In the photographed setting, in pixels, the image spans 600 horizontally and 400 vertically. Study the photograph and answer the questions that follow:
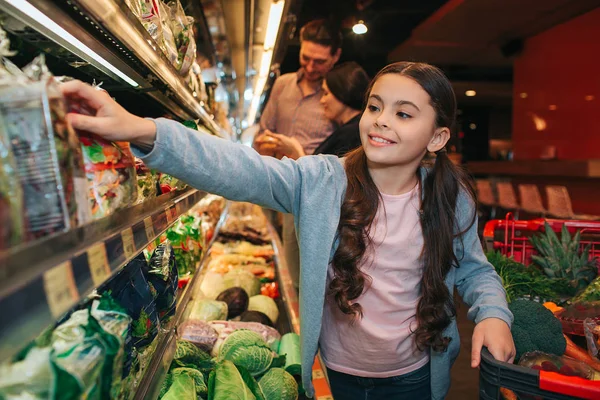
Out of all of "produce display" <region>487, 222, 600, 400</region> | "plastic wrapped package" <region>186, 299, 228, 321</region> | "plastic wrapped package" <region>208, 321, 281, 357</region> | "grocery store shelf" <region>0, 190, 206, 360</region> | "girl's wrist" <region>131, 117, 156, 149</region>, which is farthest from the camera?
"plastic wrapped package" <region>186, 299, 228, 321</region>

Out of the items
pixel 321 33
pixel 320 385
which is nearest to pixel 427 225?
pixel 320 385

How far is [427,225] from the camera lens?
1.51m

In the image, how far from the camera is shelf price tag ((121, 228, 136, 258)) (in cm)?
88

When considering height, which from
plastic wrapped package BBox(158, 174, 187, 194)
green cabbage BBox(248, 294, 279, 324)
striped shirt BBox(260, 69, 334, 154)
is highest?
striped shirt BBox(260, 69, 334, 154)

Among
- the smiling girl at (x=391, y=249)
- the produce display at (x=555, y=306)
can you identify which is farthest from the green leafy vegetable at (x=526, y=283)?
the smiling girl at (x=391, y=249)

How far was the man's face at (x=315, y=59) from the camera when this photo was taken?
2.96 m

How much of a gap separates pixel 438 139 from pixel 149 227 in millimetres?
893

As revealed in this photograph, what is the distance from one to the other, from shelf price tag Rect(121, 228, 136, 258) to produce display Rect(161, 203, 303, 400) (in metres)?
0.72

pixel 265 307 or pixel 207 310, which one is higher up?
pixel 207 310

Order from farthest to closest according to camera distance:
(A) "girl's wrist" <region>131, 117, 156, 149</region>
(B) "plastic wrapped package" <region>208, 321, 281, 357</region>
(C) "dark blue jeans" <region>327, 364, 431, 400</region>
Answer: (B) "plastic wrapped package" <region>208, 321, 281, 357</region> → (C) "dark blue jeans" <region>327, 364, 431, 400</region> → (A) "girl's wrist" <region>131, 117, 156, 149</region>

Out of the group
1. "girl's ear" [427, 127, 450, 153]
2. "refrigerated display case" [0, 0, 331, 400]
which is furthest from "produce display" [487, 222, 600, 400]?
"refrigerated display case" [0, 0, 331, 400]

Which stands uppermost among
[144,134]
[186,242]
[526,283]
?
[144,134]

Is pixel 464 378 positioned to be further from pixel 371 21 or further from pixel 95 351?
pixel 371 21

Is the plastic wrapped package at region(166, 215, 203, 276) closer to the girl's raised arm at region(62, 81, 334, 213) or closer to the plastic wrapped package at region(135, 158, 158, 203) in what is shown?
the plastic wrapped package at region(135, 158, 158, 203)
